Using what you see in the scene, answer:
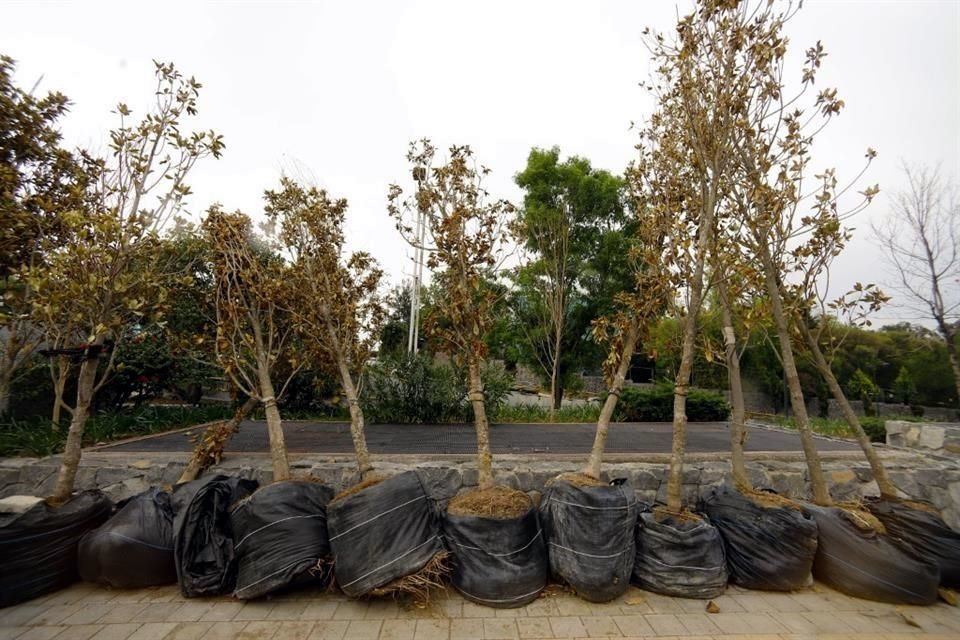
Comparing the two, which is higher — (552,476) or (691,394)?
(691,394)

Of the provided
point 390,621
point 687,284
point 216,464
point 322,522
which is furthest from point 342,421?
point 687,284

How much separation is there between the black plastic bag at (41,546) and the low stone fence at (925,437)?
729 cm

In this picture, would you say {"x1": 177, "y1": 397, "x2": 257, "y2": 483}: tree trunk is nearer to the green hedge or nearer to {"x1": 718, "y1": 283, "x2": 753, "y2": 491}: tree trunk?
{"x1": 718, "y1": 283, "x2": 753, "y2": 491}: tree trunk

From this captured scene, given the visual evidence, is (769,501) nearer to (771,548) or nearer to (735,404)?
(771,548)

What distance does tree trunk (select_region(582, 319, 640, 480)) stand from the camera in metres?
3.25

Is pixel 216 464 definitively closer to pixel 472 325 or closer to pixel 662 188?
pixel 472 325

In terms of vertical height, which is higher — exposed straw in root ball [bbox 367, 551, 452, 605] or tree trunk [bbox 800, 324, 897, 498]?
tree trunk [bbox 800, 324, 897, 498]

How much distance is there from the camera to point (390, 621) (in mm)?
2426

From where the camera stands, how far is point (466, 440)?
15.9ft

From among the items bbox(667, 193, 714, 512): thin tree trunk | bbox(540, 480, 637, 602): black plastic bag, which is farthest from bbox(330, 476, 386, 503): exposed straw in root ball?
bbox(667, 193, 714, 512): thin tree trunk

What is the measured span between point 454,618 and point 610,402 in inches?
69.7

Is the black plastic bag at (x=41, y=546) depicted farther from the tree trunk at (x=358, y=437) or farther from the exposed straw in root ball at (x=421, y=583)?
the exposed straw in root ball at (x=421, y=583)

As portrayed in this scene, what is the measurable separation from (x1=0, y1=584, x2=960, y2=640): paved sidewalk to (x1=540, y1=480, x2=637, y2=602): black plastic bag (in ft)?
0.42

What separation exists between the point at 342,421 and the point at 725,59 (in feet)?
20.7
